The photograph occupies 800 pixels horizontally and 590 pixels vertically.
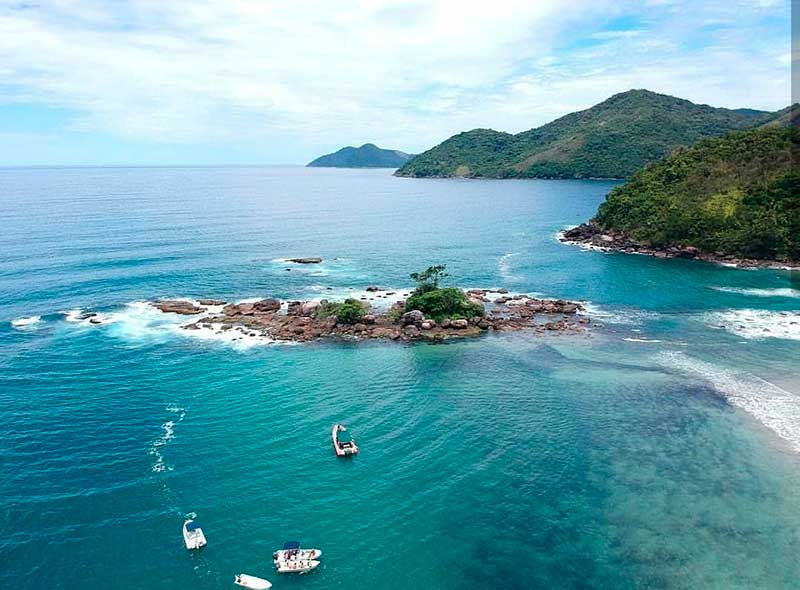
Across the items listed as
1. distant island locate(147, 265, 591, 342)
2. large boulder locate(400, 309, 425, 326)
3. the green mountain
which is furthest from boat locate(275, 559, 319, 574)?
the green mountain

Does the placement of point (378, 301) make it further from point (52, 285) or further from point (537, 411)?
point (52, 285)

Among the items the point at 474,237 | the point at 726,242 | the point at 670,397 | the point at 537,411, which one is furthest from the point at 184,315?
the point at 726,242

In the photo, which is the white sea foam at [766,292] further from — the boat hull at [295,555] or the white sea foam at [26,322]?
the white sea foam at [26,322]

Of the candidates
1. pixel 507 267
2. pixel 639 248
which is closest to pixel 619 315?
pixel 507 267

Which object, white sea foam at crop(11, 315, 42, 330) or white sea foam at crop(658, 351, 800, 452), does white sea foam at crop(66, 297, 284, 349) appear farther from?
white sea foam at crop(658, 351, 800, 452)

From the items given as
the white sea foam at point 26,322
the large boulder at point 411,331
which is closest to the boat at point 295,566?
the large boulder at point 411,331

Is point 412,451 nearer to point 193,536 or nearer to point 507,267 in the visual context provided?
point 193,536
